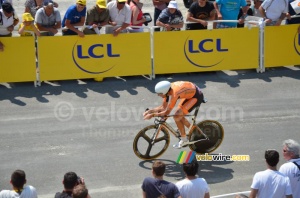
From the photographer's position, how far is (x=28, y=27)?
17438 mm

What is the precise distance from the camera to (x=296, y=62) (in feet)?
63.5

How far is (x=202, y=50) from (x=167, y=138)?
528 cm

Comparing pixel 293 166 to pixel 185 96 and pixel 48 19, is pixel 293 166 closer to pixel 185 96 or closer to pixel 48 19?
pixel 185 96

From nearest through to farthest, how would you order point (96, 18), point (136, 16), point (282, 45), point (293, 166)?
point (293, 166), point (96, 18), point (136, 16), point (282, 45)

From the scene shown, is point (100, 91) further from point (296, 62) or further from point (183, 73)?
point (296, 62)

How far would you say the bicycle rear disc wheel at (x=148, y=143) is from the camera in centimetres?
1357

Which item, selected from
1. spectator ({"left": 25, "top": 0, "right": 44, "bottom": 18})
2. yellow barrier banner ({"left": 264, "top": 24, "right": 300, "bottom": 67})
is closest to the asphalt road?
yellow barrier banner ({"left": 264, "top": 24, "right": 300, "bottom": 67})

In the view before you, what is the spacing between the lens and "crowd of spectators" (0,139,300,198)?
30.9 ft

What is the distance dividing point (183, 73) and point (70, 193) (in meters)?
9.95

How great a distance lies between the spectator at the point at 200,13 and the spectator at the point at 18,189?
391 inches

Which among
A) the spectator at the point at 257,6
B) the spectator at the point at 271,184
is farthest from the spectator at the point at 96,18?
the spectator at the point at 271,184

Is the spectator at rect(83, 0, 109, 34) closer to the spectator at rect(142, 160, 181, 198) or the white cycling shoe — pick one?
the white cycling shoe

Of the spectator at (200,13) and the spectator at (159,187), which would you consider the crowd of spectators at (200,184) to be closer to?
the spectator at (159,187)

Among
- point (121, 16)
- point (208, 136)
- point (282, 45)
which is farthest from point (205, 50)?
point (208, 136)
